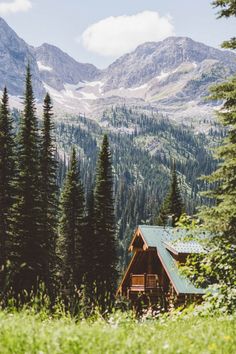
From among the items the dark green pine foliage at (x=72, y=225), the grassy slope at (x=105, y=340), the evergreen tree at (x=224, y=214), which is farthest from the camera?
the dark green pine foliage at (x=72, y=225)

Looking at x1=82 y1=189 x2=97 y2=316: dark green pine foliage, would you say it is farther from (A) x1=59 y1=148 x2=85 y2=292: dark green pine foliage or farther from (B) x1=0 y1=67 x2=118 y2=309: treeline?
(A) x1=59 y1=148 x2=85 y2=292: dark green pine foliage

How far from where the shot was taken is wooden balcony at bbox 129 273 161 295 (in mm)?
33844

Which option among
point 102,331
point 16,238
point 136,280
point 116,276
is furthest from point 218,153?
point 116,276

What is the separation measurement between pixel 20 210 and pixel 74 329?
3646 cm

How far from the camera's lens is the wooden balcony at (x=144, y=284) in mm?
33844

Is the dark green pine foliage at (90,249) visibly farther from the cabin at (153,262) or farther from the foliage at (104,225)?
the cabin at (153,262)

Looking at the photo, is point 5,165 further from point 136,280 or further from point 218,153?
point 218,153

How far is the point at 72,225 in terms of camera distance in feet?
182

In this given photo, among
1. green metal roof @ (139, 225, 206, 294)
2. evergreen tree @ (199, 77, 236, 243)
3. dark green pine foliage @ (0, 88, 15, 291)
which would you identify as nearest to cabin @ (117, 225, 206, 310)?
green metal roof @ (139, 225, 206, 294)

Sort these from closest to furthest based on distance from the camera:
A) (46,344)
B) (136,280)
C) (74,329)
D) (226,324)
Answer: (46,344) < (74,329) < (226,324) < (136,280)

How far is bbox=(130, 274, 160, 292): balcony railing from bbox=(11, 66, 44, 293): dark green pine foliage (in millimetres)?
7534

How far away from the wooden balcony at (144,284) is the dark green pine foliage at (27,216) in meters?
7.52

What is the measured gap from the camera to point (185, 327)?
Result: 7109mm

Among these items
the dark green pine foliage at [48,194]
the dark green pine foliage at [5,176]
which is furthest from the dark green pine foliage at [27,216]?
the dark green pine foliage at [48,194]
